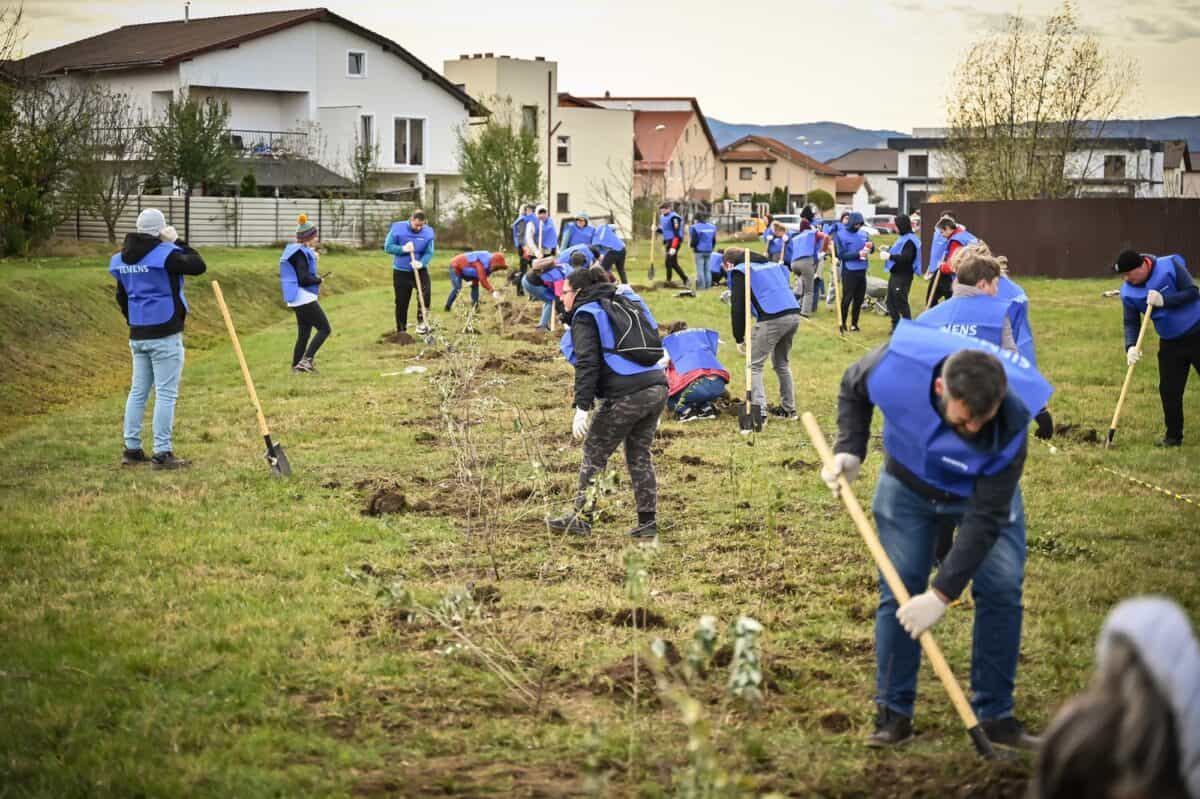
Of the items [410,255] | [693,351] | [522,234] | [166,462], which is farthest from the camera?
[522,234]

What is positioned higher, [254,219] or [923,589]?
[254,219]

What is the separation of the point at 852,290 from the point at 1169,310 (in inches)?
487

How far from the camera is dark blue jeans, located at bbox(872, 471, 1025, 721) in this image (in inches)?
225

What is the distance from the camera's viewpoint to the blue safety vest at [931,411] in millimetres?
5328

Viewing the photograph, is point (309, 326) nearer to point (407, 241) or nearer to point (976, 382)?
point (407, 241)

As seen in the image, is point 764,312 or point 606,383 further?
point 764,312

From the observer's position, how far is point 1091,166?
233ft

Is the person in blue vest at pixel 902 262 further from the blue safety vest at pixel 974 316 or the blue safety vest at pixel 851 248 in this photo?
the blue safety vest at pixel 974 316

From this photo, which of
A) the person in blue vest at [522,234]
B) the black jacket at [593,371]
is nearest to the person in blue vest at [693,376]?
the black jacket at [593,371]

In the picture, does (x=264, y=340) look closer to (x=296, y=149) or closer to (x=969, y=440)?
(x=969, y=440)

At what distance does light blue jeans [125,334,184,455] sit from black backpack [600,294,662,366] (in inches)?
178

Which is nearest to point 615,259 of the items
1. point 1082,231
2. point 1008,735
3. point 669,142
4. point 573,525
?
point 573,525

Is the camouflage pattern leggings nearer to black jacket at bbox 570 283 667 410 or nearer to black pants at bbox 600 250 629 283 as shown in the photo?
black jacket at bbox 570 283 667 410

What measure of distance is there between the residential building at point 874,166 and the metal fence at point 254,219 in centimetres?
9977
